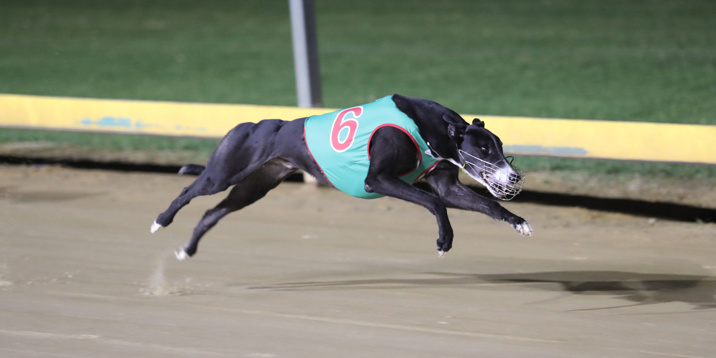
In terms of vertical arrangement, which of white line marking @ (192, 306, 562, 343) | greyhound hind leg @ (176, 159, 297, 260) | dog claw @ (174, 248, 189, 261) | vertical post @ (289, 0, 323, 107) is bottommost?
white line marking @ (192, 306, 562, 343)

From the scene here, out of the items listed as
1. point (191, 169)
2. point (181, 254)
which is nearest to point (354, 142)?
point (191, 169)

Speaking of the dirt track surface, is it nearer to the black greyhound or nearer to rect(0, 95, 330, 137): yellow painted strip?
the black greyhound

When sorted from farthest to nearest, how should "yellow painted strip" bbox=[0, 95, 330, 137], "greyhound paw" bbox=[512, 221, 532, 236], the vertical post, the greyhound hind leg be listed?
the vertical post < "yellow painted strip" bbox=[0, 95, 330, 137] < the greyhound hind leg < "greyhound paw" bbox=[512, 221, 532, 236]

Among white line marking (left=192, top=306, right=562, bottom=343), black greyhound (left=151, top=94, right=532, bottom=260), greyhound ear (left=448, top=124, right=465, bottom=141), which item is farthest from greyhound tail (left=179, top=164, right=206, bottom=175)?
greyhound ear (left=448, top=124, right=465, bottom=141)

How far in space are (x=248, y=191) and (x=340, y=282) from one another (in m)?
0.70

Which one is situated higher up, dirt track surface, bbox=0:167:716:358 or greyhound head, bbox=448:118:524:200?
greyhound head, bbox=448:118:524:200

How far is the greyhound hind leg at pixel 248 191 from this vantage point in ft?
17.3

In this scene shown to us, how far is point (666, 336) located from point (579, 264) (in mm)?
1467

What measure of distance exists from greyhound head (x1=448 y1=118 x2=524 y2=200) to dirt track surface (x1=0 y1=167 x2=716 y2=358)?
65 centimetres

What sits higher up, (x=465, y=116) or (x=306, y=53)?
(x=306, y=53)

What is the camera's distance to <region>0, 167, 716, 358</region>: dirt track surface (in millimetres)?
4352

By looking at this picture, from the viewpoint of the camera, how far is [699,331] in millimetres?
4469

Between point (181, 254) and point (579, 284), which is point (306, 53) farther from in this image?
point (579, 284)

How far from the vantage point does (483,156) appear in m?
4.58
